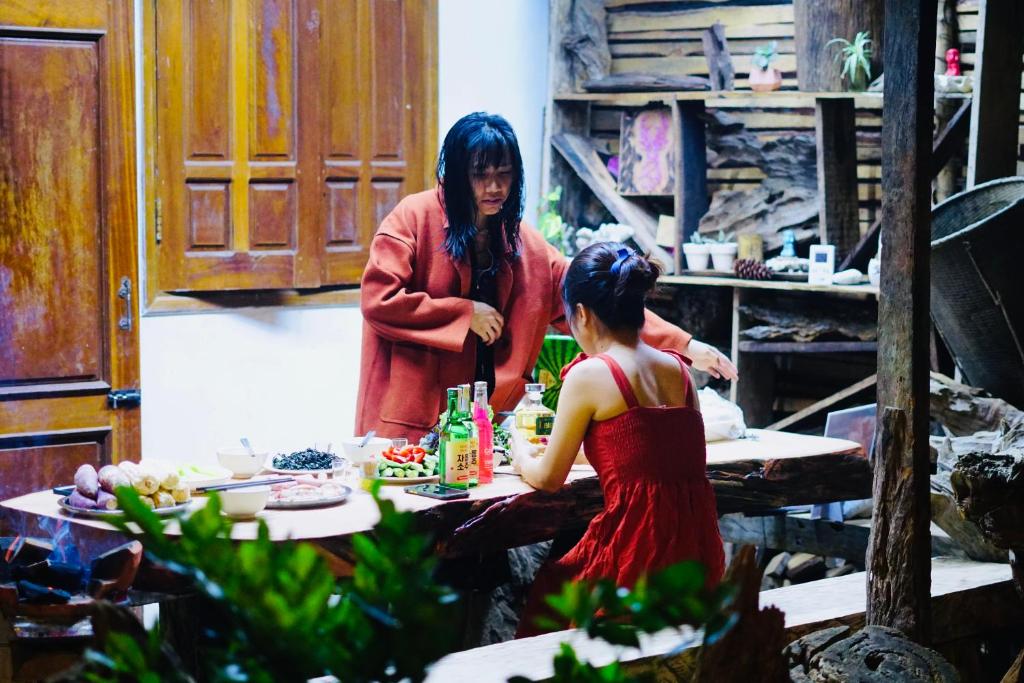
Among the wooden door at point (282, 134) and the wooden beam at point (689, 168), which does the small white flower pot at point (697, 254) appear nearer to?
the wooden beam at point (689, 168)

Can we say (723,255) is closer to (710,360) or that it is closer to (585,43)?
(585,43)

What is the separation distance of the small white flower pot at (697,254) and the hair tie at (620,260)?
3663mm

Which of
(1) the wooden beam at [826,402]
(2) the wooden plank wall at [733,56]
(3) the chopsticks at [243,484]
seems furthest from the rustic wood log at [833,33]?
(3) the chopsticks at [243,484]

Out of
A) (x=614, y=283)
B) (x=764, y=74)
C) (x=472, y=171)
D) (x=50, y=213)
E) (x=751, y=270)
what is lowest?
(x=751, y=270)

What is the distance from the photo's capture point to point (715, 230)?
7219 millimetres

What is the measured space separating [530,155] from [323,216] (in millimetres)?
1796

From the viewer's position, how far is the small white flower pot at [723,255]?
22.8ft

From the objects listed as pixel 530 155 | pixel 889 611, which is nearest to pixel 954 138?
pixel 530 155

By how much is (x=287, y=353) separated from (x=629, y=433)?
3.21 meters

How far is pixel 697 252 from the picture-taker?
706cm

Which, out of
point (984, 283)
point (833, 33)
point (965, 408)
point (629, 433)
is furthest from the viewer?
point (833, 33)

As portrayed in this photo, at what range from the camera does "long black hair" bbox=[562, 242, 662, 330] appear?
339 centimetres

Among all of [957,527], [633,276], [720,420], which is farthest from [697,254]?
[633,276]

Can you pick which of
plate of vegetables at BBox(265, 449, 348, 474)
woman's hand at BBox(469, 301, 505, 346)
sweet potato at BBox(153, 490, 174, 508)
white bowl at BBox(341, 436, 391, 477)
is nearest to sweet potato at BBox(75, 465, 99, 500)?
sweet potato at BBox(153, 490, 174, 508)
